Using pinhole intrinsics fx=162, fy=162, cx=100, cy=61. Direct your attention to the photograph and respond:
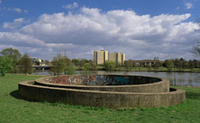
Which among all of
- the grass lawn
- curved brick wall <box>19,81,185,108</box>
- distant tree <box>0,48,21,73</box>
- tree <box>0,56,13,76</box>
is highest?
distant tree <box>0,48,21,73</box>

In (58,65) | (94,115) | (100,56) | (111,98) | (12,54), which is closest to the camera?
(94,115)

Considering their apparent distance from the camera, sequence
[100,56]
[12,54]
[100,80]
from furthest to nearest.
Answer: [100,56], [12,54], [100,80]

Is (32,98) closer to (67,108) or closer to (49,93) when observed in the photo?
(49,93)

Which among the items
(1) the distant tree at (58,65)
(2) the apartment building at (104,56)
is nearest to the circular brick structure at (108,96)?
(1) the distant tree at (58,65)

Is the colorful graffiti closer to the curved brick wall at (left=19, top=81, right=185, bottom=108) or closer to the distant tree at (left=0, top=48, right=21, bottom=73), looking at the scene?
the curved brick wall at (left=19, top=81, right=185, bottom=108)

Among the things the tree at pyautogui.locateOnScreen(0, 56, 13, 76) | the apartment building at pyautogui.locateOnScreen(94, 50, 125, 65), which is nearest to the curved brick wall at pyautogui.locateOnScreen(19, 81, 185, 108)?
the tree at pyautogui.locateOnScreen(0, 56, 13, 76)

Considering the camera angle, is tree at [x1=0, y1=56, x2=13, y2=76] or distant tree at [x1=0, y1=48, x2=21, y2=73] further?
distant tree at [x1=0, y1=48, x2=21, y2=73]

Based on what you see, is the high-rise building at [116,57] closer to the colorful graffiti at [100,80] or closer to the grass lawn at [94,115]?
the colorful graffiti at [100,80]

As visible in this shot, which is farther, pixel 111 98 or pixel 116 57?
pixel 116 57

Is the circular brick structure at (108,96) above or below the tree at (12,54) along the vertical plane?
below

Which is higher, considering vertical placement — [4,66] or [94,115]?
[4,66]

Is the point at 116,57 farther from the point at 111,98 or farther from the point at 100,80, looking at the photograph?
the point at 111,98

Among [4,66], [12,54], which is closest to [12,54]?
[12,54]

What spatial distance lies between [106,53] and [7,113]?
130065mm
